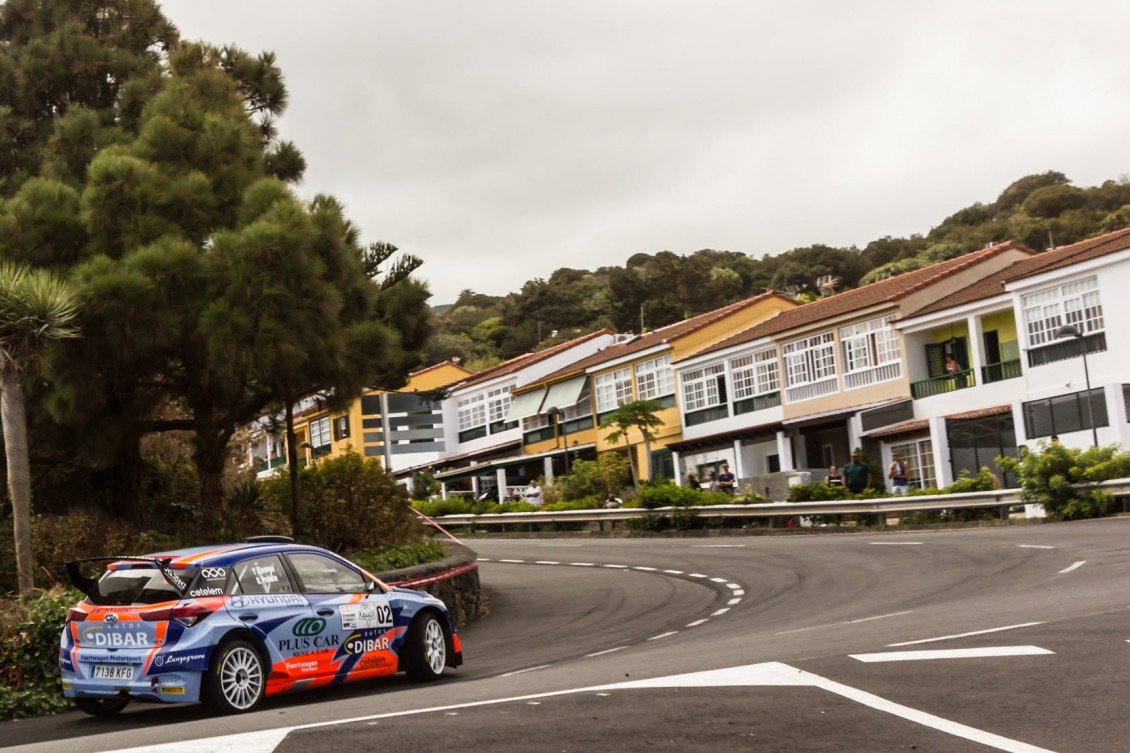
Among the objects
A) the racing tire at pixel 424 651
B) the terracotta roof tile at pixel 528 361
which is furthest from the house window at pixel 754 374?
the racing tire at pixel 424 651

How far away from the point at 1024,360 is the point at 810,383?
9408 millimetres

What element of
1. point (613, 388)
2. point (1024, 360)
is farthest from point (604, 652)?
point (613, 388)

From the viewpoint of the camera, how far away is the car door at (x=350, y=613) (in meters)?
12.4

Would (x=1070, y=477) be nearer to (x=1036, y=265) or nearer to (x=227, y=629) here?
(x=1036, y=265)

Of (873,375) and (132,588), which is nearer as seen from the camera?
(132,588)

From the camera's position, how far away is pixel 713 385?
52.6 m

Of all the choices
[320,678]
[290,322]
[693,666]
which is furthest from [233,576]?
[290,322]

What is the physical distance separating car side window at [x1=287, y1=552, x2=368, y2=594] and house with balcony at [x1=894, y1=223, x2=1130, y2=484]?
79.6 ft

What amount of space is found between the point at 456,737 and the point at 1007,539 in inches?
736

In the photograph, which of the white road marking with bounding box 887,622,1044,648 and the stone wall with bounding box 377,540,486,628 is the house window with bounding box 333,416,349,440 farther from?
the white road marking with bounding box 887,622,1044,648

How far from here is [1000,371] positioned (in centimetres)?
4066

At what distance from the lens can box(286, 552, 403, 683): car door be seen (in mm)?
12383

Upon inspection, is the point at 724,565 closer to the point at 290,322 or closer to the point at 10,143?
the point at 290,322

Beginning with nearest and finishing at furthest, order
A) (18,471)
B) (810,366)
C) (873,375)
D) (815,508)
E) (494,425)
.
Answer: (18,471) → (815,508) → (873,375) → (810,366) → (494,425)
